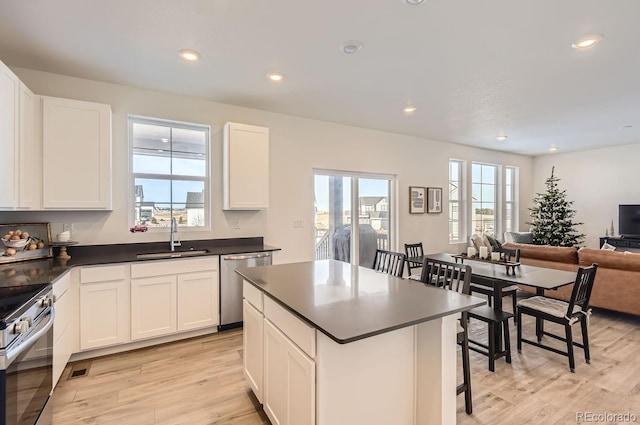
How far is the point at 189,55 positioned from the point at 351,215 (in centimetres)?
332

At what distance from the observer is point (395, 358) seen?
1634mm

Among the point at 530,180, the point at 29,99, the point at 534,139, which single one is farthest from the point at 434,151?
the point at 29,99

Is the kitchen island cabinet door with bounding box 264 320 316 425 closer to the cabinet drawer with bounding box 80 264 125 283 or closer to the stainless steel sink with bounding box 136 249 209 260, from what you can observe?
the stainless steel sink with bounding box 136 249 209 260

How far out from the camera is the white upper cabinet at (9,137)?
2334 mm

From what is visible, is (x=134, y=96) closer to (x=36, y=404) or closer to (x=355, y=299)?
(x=36, y=404)

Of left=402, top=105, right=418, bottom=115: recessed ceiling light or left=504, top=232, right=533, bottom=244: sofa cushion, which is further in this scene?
left=504, top=232, right=533, bottom=244: sofa cushion

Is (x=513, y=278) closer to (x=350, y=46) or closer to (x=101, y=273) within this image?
(x=350, y=46)

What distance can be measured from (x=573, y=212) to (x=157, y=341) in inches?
342

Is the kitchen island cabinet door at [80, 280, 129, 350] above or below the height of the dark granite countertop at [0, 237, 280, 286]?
below

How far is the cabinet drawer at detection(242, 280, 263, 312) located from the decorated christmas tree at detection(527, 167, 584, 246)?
6989 mm

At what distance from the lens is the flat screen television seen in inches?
248

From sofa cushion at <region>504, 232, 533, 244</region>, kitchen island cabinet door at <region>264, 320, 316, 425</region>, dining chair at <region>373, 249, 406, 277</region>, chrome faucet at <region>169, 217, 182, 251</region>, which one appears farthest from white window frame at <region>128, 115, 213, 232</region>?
sofa cushion at <region>504, 232, 533, 244</region>

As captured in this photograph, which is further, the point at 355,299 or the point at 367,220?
the point at 367,220

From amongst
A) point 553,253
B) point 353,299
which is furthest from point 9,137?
point 553,253
